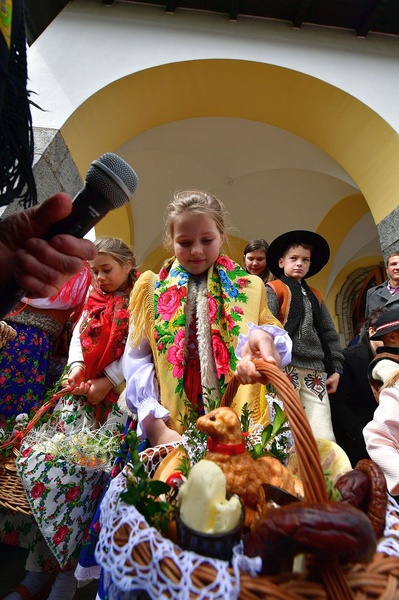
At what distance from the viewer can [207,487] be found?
530mm

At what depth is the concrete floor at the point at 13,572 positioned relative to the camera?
1447mm

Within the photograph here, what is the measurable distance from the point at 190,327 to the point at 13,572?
1.30 metres

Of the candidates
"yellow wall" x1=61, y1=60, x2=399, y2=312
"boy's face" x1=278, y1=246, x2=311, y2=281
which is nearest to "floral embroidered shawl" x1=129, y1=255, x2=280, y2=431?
"boy's face" x1=278, y1=246, x2=311, y2=281

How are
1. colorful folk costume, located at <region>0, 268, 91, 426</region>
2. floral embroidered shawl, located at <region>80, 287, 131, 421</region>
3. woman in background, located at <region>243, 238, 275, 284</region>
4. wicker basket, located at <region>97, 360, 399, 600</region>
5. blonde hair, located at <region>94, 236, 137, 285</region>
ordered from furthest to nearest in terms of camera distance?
woman in background, located at <region>243, 238, 275, 284</region>
blonde hair, located at <region>94, 236, 137, 285</region>
colorful folk costume, located at <region>0, 268, 91, 426</region>
floral embroidered shawl, located at <region>80, 287, 131, 421</region>
wicker basket, located at <region>97, 360, 399, 600</region>

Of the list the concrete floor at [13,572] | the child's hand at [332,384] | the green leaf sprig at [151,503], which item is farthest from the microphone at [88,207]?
the child's hand at [332,384]

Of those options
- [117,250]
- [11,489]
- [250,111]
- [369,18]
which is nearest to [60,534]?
[11,489]

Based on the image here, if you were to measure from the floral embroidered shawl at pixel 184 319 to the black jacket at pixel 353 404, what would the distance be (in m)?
0.92

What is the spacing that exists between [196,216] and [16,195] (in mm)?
611

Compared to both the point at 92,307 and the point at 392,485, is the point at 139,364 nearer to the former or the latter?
the point at 92,307

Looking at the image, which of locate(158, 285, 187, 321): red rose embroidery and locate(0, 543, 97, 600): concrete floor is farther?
→ locate(0, 543, 97, 600): concrete floor

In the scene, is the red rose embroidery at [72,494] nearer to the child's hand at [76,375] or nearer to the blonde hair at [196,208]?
the child's hand at [76,375]

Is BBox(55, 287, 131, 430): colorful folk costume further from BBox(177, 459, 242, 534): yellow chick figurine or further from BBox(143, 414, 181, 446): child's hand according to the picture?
BBox(177, 459, 242, 534): yellow chick figurine

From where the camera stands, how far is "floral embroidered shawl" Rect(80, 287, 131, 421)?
154 cm

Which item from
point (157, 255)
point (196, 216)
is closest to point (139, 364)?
point (196, 216)
